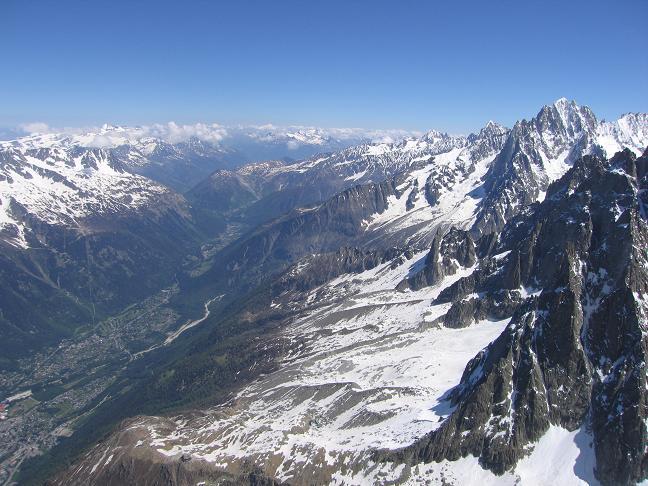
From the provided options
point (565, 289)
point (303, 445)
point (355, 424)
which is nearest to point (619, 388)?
point (565, 289)

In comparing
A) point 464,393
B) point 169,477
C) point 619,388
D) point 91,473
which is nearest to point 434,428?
point 464,393

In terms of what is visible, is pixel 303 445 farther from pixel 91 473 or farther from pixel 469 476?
pixel 91 473

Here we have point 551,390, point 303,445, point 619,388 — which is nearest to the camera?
point 619,388

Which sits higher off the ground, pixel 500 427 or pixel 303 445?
pixel 500 427

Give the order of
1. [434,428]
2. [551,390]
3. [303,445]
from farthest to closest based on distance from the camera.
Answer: [303,445]
[434,428]
[551,390]

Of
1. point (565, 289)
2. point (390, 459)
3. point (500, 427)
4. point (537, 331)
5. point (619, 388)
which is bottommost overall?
point (390, 459)

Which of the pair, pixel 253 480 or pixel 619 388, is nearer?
pixel 619 388

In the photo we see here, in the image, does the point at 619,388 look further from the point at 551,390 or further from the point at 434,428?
the point at 434,428

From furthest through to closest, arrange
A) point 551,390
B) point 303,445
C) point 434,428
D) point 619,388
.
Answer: point 303,445, point 434,428, point 551,390, point 619,388

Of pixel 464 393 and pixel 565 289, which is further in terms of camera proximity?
pixel 464 393
